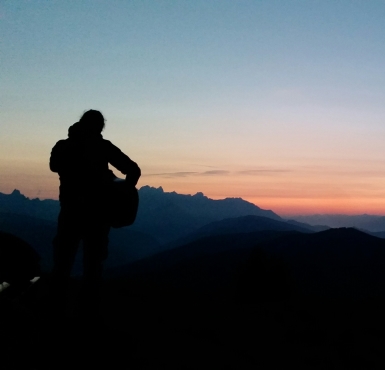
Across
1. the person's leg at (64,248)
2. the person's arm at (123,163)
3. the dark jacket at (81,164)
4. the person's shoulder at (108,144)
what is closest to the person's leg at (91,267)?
the person's leg at (64,248)

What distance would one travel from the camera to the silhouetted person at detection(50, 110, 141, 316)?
19.9 ft

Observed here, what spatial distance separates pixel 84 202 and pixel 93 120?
4.14 ft

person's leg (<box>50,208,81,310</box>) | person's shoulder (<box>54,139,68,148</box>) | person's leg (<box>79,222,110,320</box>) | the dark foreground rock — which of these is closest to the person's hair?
person's shoulder (<box>54,139,68,148</box>)

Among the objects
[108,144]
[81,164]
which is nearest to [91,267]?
[81,164]

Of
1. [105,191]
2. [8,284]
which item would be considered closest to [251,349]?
[105,191]

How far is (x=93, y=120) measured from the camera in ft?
20.7

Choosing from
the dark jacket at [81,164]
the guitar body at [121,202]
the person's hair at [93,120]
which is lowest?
the guitar body at [121,202]

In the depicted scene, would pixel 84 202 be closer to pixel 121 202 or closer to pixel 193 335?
pixel 121 202

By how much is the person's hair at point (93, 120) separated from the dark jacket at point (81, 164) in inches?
2.7

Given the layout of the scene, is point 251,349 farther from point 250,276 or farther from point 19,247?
point 250,276

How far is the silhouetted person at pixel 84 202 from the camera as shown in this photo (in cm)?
605

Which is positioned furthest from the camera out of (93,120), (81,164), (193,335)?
(193,335)

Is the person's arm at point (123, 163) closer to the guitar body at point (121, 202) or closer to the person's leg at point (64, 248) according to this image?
the guitar body at point (121, 202)

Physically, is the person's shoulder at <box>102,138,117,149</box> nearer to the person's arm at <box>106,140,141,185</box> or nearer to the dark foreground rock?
the person's arm at <box>106,140,141,185</box>
